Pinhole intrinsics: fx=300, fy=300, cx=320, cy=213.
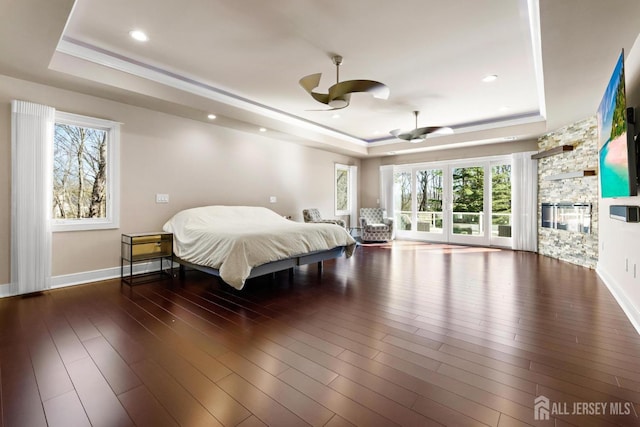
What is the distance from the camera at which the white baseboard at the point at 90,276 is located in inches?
134

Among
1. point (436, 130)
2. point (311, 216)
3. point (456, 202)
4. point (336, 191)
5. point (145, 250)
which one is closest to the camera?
point (145, 250)

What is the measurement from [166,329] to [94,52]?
320 cm

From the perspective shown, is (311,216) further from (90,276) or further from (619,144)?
(619,144)

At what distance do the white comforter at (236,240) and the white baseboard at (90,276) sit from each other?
0.57m

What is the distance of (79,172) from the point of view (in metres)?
4.01

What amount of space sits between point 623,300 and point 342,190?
6305 mm

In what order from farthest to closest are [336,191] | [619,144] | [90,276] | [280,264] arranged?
1. [336,191]
2. [90,276]
3. [280,264]
4. [619,144]

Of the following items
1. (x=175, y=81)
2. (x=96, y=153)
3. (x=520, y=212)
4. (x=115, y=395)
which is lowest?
(x=115, y=395)

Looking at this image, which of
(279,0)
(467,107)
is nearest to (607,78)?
Result: (467,107)

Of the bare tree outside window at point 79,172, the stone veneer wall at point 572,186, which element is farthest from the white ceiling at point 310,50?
the bare tree outside window at point 79,172

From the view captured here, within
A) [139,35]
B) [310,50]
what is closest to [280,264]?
[310,50]

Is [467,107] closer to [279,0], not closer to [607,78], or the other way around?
[607,78]

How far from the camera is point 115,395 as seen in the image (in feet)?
5.47

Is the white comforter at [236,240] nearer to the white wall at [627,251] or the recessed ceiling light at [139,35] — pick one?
the recessed ceiling light at [139,35]
